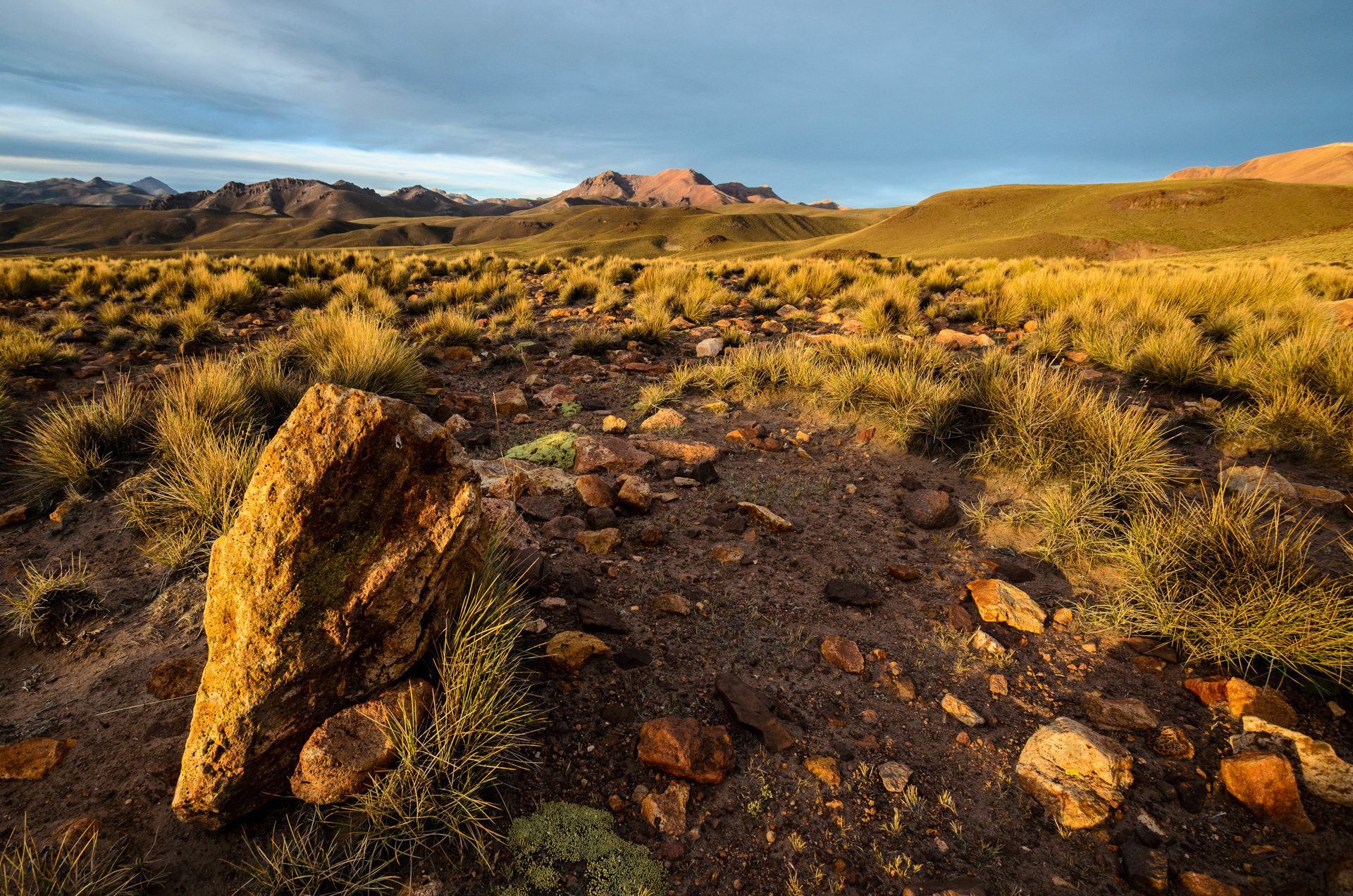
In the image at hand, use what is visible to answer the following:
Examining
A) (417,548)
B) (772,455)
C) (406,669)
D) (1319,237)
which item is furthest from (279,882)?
(1319,237)

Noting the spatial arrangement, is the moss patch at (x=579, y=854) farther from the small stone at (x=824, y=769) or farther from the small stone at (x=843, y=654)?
the small stone at (x=843, y=654)

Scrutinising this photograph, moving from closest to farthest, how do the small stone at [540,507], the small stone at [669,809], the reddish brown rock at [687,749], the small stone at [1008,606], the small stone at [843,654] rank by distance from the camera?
the small stone at [669,809] → the reddish brown rock at [687,749] → the small stone at [843,654] → the small stone at [1008,606] → the small stone at [540,507]

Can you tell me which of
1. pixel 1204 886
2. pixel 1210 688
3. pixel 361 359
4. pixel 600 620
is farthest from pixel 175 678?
pixel 1210 688

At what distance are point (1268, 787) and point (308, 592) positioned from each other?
342cm

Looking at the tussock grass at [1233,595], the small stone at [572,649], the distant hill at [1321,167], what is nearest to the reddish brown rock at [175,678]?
the small stone at [572,649]

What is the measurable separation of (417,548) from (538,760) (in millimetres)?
946

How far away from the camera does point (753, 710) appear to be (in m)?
2.42

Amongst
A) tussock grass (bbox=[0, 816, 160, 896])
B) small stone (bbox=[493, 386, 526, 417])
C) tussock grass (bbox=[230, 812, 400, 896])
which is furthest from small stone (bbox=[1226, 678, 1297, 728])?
small stone (bbox=[493, 386, 526, 417])

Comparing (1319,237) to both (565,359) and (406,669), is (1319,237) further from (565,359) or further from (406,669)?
(406,669)

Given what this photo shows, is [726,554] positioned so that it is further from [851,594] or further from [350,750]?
[350,750]

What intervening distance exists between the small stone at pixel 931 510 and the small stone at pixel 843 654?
4.93 ft

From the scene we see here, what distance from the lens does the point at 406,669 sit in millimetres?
2086

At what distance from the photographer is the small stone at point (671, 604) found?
3.11m

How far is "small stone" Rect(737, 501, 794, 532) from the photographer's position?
393cm
